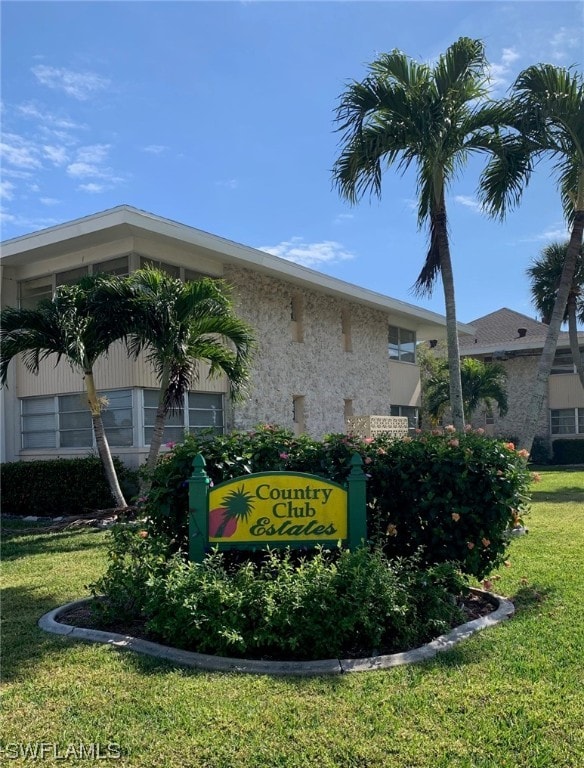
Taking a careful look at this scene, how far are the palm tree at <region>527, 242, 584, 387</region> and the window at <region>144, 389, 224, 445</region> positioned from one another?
13500 mm

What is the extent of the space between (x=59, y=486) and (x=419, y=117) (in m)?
9.72

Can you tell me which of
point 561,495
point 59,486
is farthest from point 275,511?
point 561,495

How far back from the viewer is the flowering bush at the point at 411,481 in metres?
5.88

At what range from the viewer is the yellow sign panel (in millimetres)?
5812

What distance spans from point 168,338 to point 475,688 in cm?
789

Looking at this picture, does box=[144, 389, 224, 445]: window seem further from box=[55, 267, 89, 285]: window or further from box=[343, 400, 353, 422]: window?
box=[343, 400, 353, 422]: window

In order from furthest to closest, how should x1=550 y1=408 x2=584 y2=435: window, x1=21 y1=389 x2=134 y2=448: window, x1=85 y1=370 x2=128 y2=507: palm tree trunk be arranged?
x1=550 y1=408 x2=584 y2=435: window → x1=21 y1=389 x2=134 y2=448: window → x1=85 y1=370 x2=128 y2=507: palm tree trunk

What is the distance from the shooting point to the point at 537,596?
6383mm

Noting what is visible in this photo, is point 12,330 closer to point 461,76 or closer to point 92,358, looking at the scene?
point 92,358

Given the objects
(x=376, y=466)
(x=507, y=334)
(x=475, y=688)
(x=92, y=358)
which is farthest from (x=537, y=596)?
(x=507, y=334)

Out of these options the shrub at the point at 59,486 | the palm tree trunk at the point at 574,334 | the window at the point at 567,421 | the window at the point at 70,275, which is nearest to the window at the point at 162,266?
the window at the point at 70,275

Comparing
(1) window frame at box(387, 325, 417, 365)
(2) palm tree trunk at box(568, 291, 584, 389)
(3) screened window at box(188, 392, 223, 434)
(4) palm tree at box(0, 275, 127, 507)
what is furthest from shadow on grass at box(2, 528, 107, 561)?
(2) palm tree trunk at box(568, 291, 584, 389)

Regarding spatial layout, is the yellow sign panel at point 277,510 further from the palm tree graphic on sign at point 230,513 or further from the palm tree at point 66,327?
the palm tree at point 66,327

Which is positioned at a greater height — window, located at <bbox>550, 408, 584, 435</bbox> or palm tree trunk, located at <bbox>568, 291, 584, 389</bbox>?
palm tree trunk, located at <bbox>568, 291, 584, 389</bbox>
